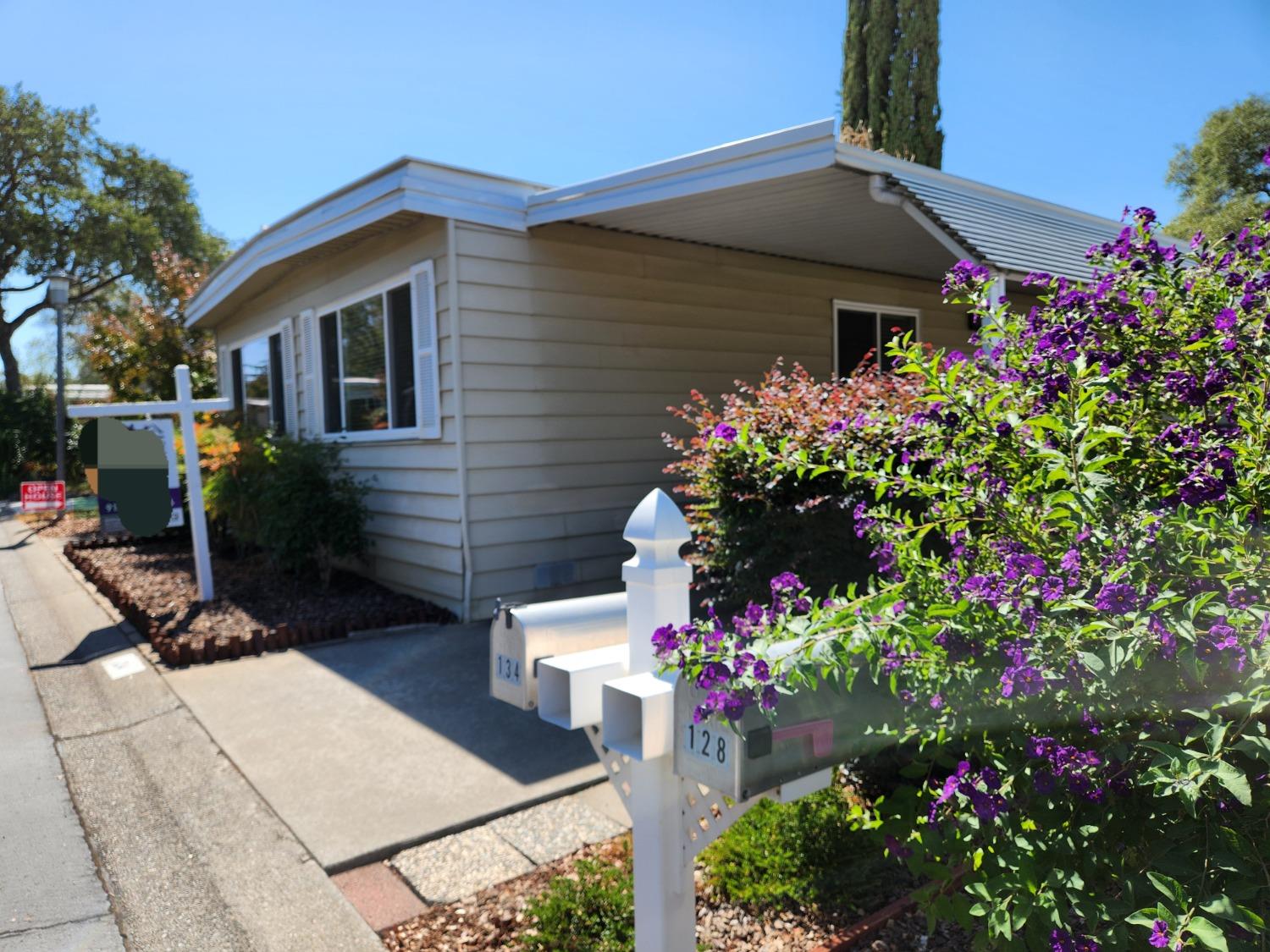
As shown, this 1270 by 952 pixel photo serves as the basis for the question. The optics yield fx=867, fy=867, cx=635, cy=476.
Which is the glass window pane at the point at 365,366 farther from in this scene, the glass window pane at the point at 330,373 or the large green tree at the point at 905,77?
the large green tree at the point at 905,77

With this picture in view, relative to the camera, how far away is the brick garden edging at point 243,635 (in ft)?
18.3

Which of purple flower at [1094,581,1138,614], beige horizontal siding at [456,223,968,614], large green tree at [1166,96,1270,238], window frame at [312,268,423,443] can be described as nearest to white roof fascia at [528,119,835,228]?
beige horizontal siding at [456,223,968,614]

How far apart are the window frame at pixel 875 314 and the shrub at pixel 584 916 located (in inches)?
257

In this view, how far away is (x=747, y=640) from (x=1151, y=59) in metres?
11.6

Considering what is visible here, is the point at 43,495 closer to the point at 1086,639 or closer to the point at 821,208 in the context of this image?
the point at 821,208

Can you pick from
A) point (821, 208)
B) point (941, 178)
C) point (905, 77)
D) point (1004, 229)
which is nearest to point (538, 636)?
point (821, 208)

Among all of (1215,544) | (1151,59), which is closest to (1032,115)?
(1151,59)

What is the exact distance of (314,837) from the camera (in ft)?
10.5

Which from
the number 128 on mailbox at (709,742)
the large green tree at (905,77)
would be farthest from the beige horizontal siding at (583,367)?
the large green tree at (905,77)

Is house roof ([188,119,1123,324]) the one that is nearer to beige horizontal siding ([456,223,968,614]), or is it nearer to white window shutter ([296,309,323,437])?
beige horizontal siding ([456,223,968,614])

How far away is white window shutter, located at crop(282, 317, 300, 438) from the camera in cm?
896

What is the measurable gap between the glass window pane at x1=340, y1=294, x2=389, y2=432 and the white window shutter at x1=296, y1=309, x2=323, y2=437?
0.57 meters

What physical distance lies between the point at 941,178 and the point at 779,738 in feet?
19.3

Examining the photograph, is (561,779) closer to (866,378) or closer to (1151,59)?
(866,378)
